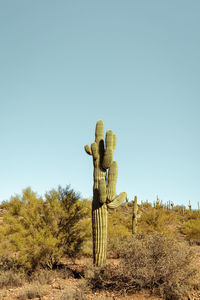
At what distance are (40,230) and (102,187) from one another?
3514 mm

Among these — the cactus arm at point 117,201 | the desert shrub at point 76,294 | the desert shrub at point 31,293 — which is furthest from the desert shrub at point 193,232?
the desert shrub at point 31,293

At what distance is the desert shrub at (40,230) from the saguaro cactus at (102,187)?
2.01 m

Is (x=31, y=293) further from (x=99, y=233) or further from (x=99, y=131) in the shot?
(x=99, y=131)

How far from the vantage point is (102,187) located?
11469mm

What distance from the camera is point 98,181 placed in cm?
1207

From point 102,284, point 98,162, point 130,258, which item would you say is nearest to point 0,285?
point 102,284

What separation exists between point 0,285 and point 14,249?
144 centimetres

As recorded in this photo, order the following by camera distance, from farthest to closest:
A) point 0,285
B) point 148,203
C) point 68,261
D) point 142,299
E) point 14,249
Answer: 1. point 148,203
2. point 68,261
3. point 14,249
4. point 0,285
5. point 142,299

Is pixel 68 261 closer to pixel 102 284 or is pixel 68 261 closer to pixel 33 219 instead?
pixel 33 219

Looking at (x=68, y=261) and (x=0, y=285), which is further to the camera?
(x=68, y=261)

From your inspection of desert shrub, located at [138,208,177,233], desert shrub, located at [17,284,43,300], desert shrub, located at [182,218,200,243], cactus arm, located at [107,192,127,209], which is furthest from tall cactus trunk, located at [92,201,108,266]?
desert shrub, located at [182,218,200,243]

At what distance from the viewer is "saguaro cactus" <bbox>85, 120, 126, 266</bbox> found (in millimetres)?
11461

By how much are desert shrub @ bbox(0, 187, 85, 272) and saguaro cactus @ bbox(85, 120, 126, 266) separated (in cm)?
201

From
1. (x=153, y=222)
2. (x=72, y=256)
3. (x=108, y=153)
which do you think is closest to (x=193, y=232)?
(x=153, y=222)
